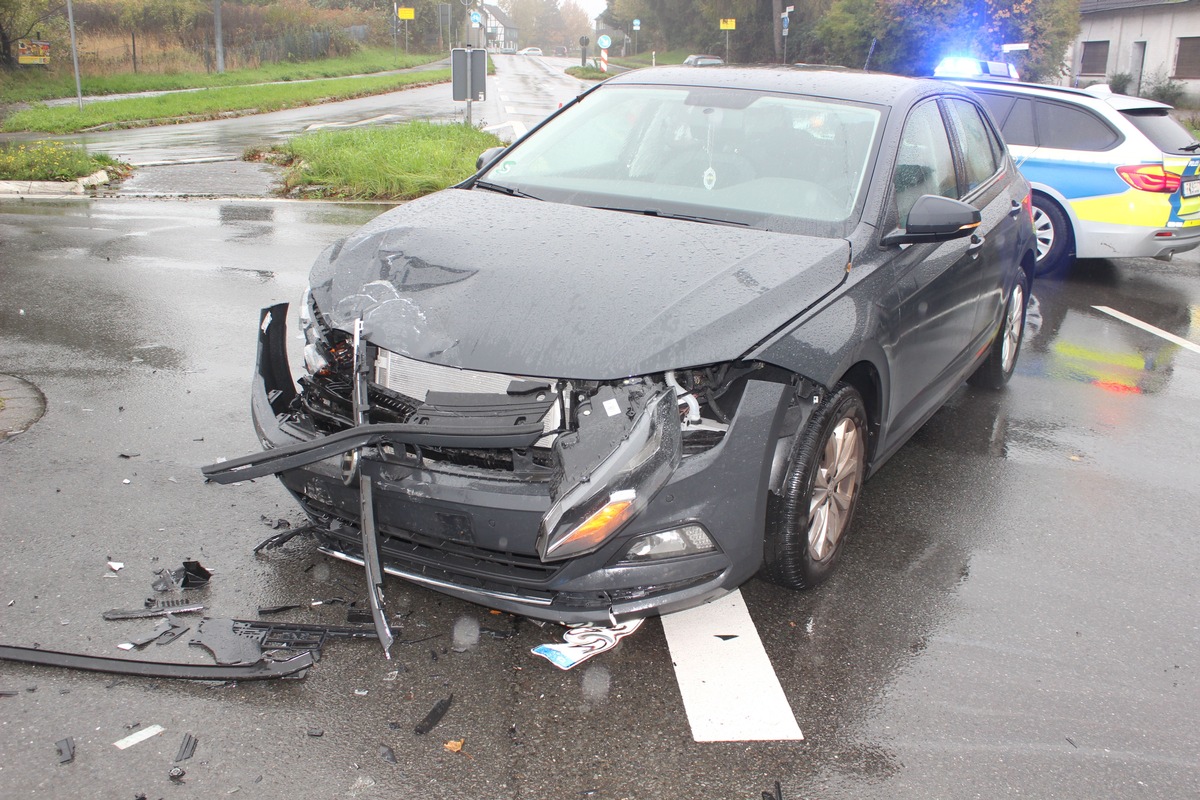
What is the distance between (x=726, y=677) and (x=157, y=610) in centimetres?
191

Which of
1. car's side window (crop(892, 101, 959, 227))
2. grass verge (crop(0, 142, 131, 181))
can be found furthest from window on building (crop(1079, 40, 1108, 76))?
car's side window (crop(892, 101, 959, 227))

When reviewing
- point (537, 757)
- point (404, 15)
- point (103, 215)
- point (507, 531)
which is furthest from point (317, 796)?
point (404, 15)

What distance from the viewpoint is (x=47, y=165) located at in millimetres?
12703

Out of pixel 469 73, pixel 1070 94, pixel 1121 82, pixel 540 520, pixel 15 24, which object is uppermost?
pixel 15 24

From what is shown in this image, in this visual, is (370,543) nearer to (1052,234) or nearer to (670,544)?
(670,544)

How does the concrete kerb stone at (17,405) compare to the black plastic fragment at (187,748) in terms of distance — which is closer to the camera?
the black plastic fragment at (187,748)

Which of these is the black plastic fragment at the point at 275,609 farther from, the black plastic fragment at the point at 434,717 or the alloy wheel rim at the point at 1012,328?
the alloy wheel rim at the point at 1012,328

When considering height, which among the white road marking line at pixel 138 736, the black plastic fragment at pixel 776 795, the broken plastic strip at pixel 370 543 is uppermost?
the broken plastic strip at pixel 370 543

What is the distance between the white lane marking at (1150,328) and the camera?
7.64 m

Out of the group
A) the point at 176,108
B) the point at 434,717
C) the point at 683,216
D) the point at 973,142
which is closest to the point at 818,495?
the point at 683,216

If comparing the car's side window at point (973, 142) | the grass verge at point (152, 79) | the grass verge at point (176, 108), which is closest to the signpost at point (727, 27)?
the grass verge at point (152, 79)

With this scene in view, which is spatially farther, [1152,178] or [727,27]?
[727,27]

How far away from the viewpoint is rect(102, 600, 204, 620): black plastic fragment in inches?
132

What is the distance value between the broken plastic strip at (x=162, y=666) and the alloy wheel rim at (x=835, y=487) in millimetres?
1771
